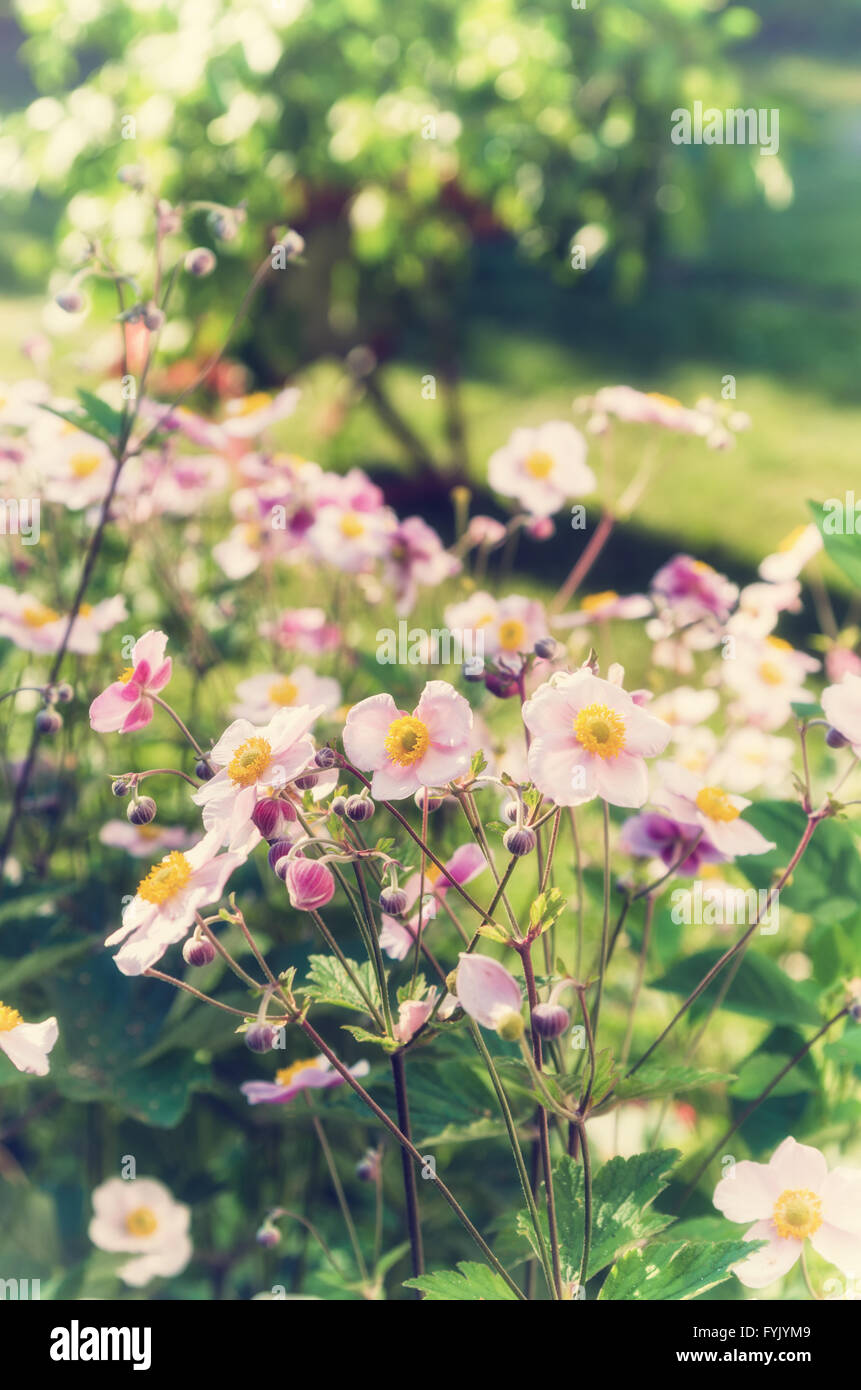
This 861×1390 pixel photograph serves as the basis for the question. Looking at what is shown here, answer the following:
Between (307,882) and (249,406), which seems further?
→ (249,406)

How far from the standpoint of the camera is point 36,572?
111cm

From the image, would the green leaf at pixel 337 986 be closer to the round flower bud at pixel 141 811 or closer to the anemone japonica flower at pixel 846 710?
the round flower bud at pixel 141 811

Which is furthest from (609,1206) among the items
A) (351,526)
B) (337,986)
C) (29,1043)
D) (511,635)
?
(351,526)

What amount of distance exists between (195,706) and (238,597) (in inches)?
5.7

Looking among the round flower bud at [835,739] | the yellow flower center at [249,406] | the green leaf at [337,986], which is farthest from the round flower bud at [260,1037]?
the yellow flower center at [249,406]

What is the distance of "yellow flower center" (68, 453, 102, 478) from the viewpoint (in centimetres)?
87

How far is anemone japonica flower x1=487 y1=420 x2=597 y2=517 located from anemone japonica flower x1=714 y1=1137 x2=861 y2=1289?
47cm

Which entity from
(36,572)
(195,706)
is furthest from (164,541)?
(195,706)

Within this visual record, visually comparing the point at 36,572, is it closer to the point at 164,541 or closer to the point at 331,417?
the point at 164,541

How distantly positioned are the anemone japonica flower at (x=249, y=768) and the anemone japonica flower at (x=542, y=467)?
0.41 m

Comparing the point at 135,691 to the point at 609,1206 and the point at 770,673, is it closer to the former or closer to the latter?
the point at 609,1206

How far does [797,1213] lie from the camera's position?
20.2 inches

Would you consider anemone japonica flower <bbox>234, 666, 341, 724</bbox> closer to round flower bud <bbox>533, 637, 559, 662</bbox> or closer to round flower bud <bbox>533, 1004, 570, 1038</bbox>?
round flower bud <bbox>533, 637, 559, 662</bbox>

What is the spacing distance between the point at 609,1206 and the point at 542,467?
20.5 inches
